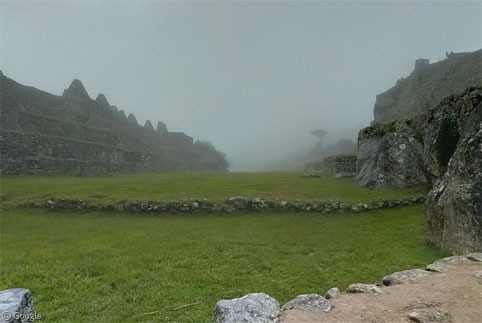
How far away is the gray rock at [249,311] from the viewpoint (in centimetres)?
279

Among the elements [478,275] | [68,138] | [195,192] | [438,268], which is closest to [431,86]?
[195,192]

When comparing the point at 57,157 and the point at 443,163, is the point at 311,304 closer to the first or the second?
the point at 443,163

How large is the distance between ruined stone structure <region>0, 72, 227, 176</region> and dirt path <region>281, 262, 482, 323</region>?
25561mm

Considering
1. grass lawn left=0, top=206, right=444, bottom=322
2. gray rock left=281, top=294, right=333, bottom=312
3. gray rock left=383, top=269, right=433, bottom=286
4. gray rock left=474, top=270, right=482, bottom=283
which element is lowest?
grass lawn left=0, top=206, right=444, bottom=322

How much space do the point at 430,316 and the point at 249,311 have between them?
1841 mm

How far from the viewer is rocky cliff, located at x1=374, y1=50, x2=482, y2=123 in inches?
1261

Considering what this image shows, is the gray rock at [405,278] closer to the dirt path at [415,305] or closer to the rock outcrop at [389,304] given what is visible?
the rock outcrop at [389,304]

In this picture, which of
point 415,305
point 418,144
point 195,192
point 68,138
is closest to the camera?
point 415,305

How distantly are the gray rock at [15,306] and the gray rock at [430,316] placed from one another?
374 cm

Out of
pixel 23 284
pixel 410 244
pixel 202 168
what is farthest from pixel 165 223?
pixel 202 168

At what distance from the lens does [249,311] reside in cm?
288

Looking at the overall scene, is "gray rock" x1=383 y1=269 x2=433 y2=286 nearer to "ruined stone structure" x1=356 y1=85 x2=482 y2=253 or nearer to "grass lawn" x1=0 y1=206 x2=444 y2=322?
"grass lawn" x1=0 y1=206 x2=444 y2=322

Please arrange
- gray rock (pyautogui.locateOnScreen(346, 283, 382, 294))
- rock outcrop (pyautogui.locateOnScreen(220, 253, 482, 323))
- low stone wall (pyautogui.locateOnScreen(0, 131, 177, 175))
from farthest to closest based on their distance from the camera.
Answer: low stone wall (pyautogui.locateOnScreen(0, 131, 177, 175)) < gray rock (pyautogui.locateOnScreen(346, 283, 382, 294)) < rock outcrop (pyautogui.locateOnScreen(220, 253, 482, 323))

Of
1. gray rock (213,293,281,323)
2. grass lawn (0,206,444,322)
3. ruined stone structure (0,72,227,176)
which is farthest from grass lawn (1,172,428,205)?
gray rock (213,293,281,323)
